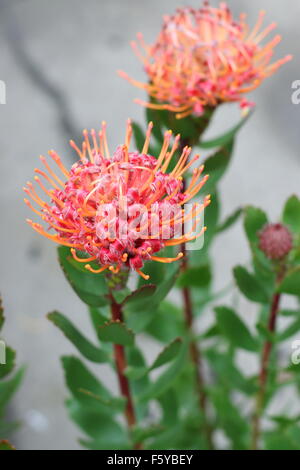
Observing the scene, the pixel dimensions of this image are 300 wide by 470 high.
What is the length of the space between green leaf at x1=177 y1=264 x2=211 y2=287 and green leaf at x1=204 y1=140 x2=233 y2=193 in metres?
0.09

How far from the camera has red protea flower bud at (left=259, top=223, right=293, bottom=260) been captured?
0.57m

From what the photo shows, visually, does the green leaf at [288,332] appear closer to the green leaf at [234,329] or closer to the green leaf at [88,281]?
the green leaf at [234,329]

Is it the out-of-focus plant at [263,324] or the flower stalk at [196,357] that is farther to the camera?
the flower stalk at [196,357]

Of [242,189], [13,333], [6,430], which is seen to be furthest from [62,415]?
[242,189]

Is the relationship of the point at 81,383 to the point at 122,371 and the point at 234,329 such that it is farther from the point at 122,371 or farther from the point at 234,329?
the point at 234,329

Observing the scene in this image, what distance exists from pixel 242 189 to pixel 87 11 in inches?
31.9

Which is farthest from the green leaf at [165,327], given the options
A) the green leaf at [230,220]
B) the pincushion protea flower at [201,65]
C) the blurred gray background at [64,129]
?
the blurred gray background at [64,129]

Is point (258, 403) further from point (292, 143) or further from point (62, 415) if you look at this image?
point (292, 143)

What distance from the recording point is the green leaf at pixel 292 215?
0.61 meters

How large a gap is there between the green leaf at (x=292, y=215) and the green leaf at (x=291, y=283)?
6cm

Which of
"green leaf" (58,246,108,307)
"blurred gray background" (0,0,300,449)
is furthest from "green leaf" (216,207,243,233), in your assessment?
"blurred gray background" (0,0,300,449)

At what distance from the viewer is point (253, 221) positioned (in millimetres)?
597

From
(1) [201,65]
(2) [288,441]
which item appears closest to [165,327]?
(2) [288,441]

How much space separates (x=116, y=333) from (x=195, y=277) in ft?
0.68
